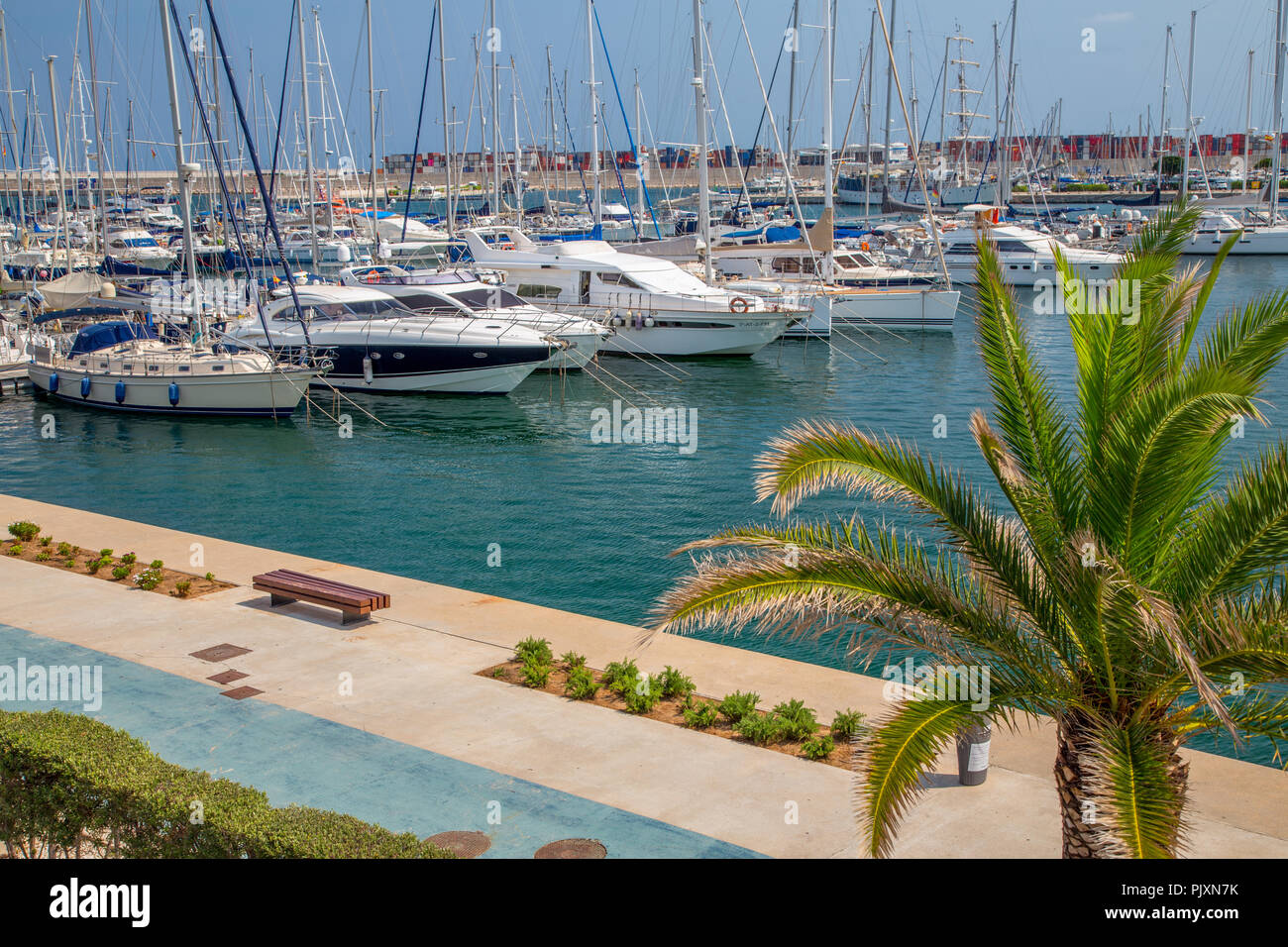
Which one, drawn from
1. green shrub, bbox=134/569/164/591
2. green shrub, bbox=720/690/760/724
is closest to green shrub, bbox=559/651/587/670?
green shrub, bbox=720/690/760/724

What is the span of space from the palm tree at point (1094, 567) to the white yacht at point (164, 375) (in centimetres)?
2476

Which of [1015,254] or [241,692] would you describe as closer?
[241,692]

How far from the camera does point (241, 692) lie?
38.3 feet

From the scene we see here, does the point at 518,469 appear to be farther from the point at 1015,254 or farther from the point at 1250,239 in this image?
the point at 1250,239

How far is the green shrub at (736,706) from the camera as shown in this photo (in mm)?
10953

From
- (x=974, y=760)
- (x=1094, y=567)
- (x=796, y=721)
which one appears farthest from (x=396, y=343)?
(x=1094, y=567)

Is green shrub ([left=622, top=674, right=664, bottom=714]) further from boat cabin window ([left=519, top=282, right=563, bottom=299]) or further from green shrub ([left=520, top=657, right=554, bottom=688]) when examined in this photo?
boat cabin window ([left=519, top=282, right=563, bottom=299])

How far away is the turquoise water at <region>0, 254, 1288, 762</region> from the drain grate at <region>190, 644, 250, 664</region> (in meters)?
3.96

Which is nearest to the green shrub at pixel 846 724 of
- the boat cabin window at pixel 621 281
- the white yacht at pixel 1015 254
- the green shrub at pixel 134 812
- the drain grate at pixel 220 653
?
the green shrub at pixel 134 812

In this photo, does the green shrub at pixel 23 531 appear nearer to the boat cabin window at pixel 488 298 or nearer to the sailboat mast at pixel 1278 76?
the boat cabin window at pixel 488 298

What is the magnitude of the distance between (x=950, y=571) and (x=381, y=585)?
31.2 ft

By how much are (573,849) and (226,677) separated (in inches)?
209

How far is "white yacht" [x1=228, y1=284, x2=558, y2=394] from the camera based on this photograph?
106 ft

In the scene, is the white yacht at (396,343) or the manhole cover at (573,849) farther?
the white yacht at (396,343)
